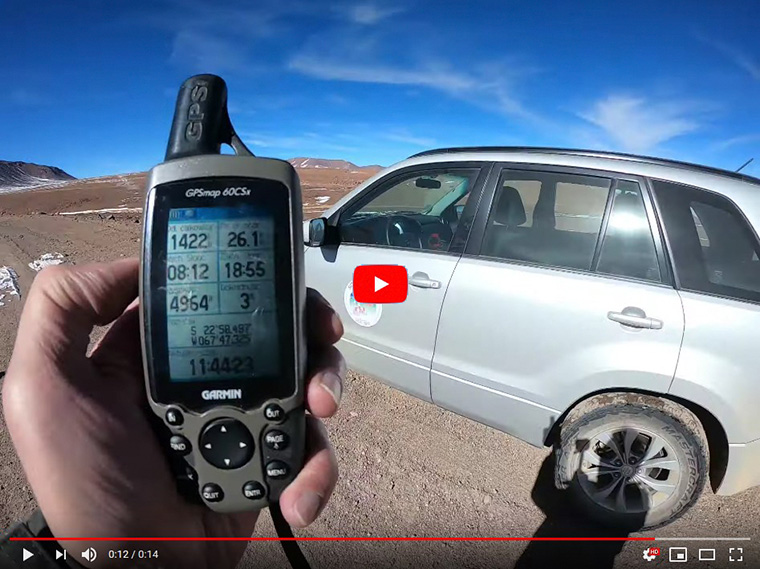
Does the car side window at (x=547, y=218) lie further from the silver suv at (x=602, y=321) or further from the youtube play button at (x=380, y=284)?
the youtube play button at (x=380, y=284)

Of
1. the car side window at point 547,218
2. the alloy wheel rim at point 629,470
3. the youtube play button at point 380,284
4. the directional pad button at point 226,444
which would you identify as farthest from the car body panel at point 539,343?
the directional pad button at point 226,444

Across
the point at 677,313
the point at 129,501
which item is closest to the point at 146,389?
the point at 129,501

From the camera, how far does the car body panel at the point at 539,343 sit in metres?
2.31

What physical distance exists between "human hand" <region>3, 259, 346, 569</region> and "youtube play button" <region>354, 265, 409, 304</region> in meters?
1.71

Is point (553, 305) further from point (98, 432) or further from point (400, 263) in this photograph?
point (98, 432)

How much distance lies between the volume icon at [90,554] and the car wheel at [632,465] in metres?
2.12

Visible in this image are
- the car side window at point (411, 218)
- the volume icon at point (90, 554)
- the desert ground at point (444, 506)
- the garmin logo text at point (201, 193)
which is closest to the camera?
the volume icon at point (90, 554)

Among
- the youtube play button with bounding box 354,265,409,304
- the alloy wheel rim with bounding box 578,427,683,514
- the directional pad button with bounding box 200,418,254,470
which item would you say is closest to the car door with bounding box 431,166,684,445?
the alloy wheel rim with bounding box 578,427,683,514

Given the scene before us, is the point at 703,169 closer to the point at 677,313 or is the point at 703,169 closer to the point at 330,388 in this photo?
the point at 677,313

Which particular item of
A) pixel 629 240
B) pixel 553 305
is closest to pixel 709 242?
pixel 629 240

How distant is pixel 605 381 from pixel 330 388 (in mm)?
1632

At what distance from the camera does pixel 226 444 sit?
1.29 meters

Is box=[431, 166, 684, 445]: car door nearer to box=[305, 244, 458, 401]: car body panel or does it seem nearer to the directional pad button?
box=[305, 244, 458, 401]: car body panel

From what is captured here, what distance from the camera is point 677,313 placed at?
2248mm
